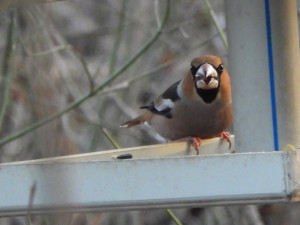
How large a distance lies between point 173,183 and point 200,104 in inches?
71.4

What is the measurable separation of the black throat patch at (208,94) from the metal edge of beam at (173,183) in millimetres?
1661

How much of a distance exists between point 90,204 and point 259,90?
696 mm

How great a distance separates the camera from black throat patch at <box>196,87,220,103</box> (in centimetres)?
A: 378

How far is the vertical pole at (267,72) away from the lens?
253 centimetres

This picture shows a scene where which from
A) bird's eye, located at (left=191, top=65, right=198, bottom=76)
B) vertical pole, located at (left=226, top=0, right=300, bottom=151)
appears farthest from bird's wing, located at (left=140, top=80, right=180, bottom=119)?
vertical pole, located at (left=226, top=0, right=300, bottom=151)

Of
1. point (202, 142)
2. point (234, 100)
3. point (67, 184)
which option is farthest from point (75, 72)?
point (67, 184)

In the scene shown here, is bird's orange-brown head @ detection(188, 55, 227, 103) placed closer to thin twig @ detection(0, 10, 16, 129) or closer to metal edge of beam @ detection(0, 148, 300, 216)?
thin twig @ detection(0, 10, 16, 129)

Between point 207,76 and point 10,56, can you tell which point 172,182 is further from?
point 10,56

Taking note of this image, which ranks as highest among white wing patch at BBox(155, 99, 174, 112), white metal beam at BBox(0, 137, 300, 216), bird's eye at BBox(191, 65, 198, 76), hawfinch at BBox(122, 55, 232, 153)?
white wing patch at BBox(155, 99, 174, 112)

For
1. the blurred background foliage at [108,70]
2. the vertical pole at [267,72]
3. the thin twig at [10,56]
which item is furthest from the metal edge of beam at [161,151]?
the thin twig at [10,56]

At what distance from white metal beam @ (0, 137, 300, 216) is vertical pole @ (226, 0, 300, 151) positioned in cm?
41

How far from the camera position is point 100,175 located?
210cm

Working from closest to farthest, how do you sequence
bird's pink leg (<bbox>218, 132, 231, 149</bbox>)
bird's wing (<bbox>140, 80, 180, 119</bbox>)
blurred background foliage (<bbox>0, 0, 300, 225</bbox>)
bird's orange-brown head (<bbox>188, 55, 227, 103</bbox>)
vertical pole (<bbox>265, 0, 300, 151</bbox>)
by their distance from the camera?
vertical pole (<bbox>265, 0, 300, 151</bbox>)
bird's pink leg (<bbox>218, 132, 231, 149</bbox>)
bird's orange-brown head (<bbox>188, 55, 227, 103</bbox>)
bird's wing (<bbox>140, 80, 180, 119</bbox>)
blurred background foliage (<bbox>0, 0, 300, 225</bbox>)

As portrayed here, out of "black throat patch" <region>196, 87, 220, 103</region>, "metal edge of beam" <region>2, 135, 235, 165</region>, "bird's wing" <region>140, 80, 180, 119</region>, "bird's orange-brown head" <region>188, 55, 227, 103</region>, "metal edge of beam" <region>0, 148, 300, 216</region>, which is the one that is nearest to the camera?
"metal edge of beam" <region>0, 148, 300, 216</region>
